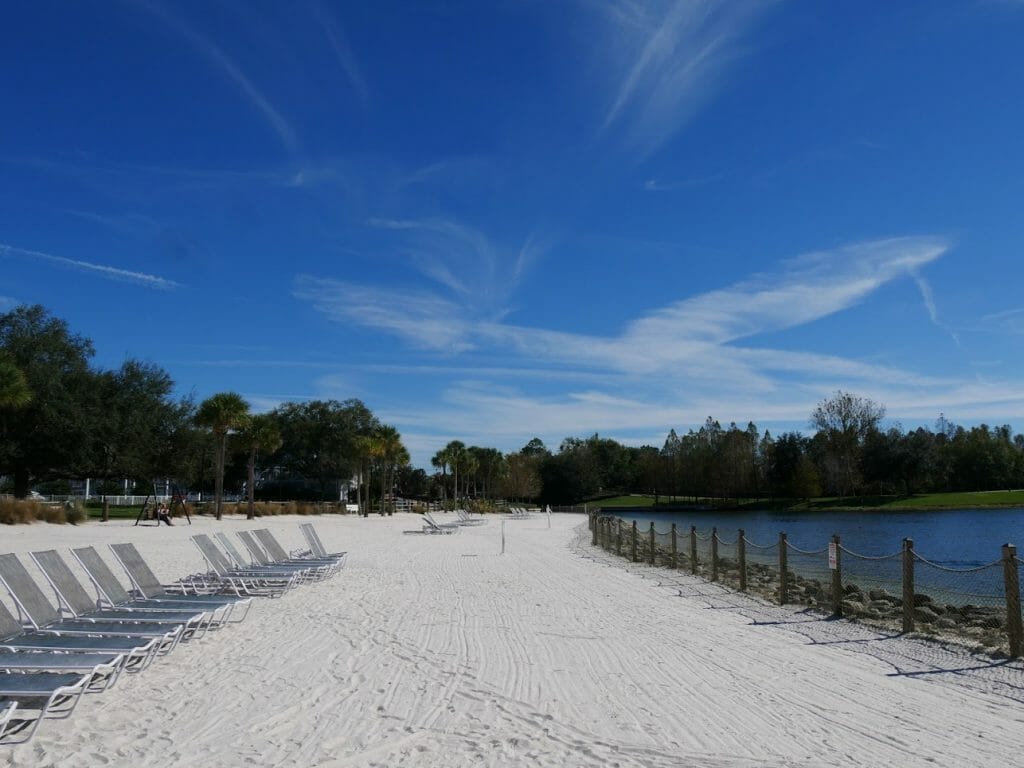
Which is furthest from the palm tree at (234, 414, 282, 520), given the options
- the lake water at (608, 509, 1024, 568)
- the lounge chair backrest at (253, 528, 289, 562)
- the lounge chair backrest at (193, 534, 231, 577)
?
the lounge chair backrest at (193, 534, 231, 577)

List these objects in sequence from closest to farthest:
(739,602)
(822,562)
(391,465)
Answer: (739,602) → (822,562) → (391,465)

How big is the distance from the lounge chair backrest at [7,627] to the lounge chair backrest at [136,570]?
8.78 ft

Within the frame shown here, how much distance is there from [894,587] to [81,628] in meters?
17.7

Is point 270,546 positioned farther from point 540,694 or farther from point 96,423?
point 96,423

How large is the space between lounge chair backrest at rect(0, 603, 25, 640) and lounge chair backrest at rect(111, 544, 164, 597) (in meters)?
2.68

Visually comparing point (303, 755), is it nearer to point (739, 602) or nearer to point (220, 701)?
point (220, 701)

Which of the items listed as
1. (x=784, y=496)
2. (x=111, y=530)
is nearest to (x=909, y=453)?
(x=784, y=496)

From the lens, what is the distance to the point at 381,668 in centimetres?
736

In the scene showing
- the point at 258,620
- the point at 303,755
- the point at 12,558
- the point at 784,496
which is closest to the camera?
the point at 303,755

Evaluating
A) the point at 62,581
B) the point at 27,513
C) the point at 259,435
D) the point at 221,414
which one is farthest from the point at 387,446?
the point at 62,581

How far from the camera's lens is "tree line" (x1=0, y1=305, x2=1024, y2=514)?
41344 millimetres

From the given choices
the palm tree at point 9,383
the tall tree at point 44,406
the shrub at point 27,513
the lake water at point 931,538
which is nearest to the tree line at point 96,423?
the tall tree at point 44,406

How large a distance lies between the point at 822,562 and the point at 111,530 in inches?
921

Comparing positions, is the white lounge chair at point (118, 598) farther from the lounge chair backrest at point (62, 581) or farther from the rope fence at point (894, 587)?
the rope fence at point (894, 587)
